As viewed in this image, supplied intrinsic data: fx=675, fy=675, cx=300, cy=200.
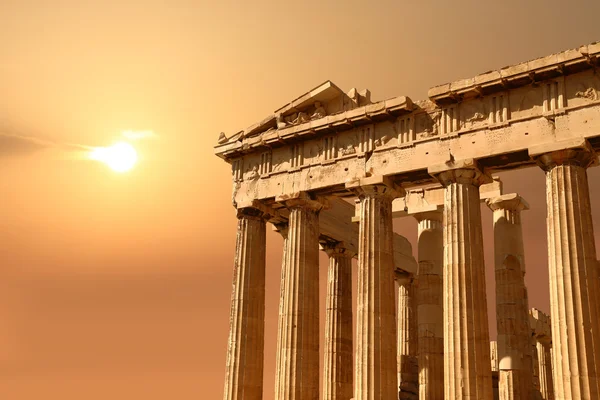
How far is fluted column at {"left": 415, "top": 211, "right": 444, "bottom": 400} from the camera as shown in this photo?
94.3ft

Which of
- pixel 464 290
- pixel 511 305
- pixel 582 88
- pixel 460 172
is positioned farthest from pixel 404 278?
pixel 582 88

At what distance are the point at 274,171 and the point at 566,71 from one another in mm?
12068

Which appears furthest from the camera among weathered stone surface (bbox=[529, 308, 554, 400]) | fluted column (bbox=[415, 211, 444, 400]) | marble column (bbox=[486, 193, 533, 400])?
weathered stone surface (bbox=[529, 308, 554, 400])

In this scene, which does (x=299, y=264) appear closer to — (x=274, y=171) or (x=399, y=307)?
(x=274, y=171)

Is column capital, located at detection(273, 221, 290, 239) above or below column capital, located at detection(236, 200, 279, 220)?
below

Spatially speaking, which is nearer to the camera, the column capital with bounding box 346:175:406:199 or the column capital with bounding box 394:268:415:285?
the column capital with bounding box 346:175:406:199

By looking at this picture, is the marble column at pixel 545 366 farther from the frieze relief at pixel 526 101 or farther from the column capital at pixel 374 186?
the frieze relief at pixel 526 101

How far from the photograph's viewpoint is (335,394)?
30609 millimetres

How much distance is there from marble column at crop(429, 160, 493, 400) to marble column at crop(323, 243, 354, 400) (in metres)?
10.1

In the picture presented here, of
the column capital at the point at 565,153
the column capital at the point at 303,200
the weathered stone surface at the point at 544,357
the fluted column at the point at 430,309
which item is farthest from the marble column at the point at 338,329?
the weathered stone surface at the point at 544,357

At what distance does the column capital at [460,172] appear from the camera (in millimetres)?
22953

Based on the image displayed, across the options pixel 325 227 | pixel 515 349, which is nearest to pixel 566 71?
pixel 515 349

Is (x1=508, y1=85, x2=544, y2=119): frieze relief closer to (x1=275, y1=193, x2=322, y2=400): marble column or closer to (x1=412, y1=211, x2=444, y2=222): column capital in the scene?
(x1=275, y1=193, x2=322, y2=400): marble column

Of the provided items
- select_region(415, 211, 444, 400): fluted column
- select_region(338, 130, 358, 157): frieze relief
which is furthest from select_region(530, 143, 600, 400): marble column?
select_region(415, 211, 444, 400): fluted column
